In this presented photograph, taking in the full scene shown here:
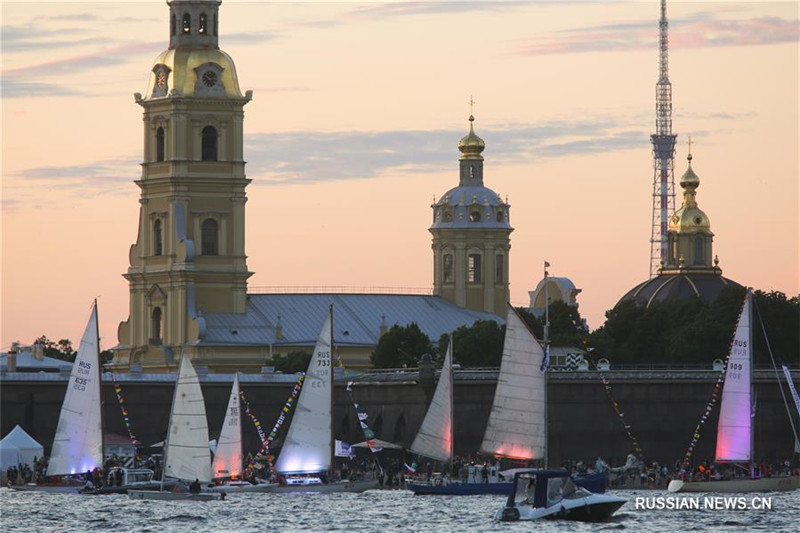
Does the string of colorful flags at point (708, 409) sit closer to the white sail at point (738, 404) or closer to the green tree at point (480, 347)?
the white sail at point (738, 404)

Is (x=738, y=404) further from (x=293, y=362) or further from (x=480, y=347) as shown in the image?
(x=293, y=362)

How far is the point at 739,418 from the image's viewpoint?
125 meters

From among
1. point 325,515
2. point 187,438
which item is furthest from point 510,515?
point 187,438

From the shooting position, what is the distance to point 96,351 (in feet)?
409

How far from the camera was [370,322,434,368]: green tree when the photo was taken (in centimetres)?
18700

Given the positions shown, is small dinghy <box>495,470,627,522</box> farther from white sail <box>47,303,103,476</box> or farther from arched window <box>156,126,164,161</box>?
arched window <box>156,126,164,161</box>

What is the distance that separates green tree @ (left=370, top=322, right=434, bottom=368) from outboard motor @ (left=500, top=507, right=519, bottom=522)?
78.7m

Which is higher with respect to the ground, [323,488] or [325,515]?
[323,488]

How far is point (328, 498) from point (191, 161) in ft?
238

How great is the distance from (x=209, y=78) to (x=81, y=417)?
75.9 meters

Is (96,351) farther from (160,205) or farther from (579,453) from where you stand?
(160,205)

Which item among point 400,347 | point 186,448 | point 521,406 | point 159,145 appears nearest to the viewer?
point 521,406

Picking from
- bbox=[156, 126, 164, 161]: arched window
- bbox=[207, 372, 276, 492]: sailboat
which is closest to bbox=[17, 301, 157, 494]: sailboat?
bbox=[207, 372, 276, 492]: sailboat

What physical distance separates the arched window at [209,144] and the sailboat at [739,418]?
7717 centimetres
